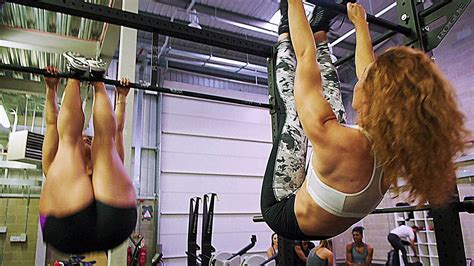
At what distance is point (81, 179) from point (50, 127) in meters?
0.32

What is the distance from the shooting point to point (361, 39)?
1850 millimetres

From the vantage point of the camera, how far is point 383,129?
51.6 inches

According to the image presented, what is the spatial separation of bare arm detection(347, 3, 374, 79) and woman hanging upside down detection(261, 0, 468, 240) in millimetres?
390

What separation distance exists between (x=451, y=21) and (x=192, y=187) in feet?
24.4

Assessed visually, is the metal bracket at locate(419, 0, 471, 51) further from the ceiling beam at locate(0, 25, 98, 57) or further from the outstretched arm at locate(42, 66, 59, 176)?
the ceiling beam at locate(0, 25, 98, 57)

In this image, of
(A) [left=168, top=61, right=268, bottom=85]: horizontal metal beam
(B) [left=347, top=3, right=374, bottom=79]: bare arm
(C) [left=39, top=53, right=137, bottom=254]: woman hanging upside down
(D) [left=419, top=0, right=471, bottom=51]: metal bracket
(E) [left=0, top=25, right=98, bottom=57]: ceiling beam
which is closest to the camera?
(C) [left=39, top=53, right=137, bottom=254]: woman hanging upside down

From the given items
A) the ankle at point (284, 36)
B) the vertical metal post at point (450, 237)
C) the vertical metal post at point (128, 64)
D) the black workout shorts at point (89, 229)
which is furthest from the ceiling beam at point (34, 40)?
the vertical metal post at point (450, 237)

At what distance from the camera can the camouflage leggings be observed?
167cm

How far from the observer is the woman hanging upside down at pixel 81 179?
1.42 m

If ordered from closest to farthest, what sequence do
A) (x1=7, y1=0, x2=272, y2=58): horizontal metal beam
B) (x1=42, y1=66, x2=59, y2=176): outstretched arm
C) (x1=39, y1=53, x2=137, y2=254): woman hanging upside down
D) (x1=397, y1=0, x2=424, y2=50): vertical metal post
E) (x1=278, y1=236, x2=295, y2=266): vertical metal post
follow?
(x1=39, y1=53, x2=137, y2=254): woman hanging upside down
(x1=42, y1=66, x2=59, y2=176): outstretched arm
(x1=7, y1=0, x2=272, y2=58): horizontal metal beam
(x1=397, y1=0, x2=424, y2=50): vertical metal post
(x1=278, y1=236, x2=295, y2=266): vertical metal post

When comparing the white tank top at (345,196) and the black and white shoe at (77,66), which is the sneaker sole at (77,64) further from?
the white tank top at (345,196)

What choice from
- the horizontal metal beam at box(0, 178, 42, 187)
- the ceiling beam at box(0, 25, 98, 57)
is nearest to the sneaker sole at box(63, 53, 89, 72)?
the ceiling beam at box(0, 25, 98, 57)

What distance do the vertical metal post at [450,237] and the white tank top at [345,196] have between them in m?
0.53

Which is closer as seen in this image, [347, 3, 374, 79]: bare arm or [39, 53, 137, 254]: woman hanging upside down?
[39, 53, 137, 254]: woman hanging upside down
